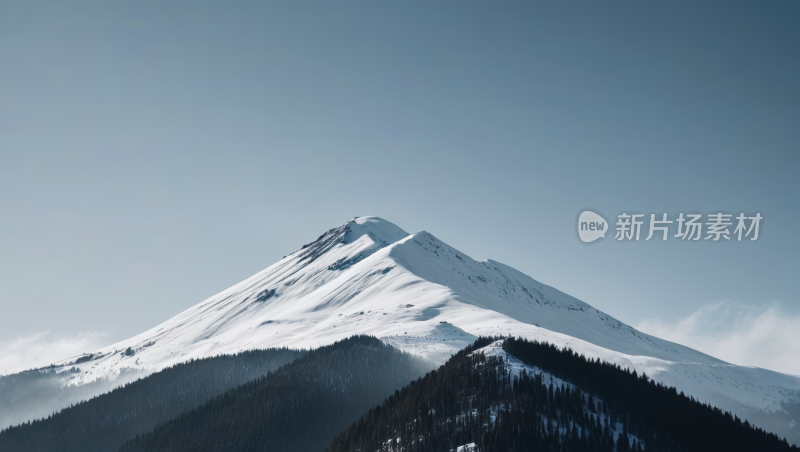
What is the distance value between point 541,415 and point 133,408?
13551cm

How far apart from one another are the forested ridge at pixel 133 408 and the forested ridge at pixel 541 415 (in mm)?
75242

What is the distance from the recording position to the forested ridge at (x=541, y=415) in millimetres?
99375

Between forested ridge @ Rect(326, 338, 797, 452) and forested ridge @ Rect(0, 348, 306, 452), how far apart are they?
7524 centimetres

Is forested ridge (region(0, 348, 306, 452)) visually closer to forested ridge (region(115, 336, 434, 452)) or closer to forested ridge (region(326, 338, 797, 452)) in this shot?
forested ridge (region(115, 336, 434, 452))

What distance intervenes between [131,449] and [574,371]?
380ft

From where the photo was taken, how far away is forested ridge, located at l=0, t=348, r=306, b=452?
170 meters

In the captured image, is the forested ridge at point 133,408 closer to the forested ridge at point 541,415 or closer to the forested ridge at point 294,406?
the forested ridge at point 294,406

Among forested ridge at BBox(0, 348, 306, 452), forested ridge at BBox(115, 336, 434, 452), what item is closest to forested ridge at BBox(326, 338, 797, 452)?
forested ridge at BBox(115, 336, 434, 452)

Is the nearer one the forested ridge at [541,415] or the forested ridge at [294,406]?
the forested ridge at [541,415]

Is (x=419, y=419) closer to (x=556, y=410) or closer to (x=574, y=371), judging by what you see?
(x=556, y=410)

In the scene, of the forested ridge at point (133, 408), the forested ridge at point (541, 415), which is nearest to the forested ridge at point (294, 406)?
the forested ridge at point (133, 408)

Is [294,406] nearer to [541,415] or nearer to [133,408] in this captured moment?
[133,408]

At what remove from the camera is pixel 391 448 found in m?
106

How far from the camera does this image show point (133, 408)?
17888 cm
